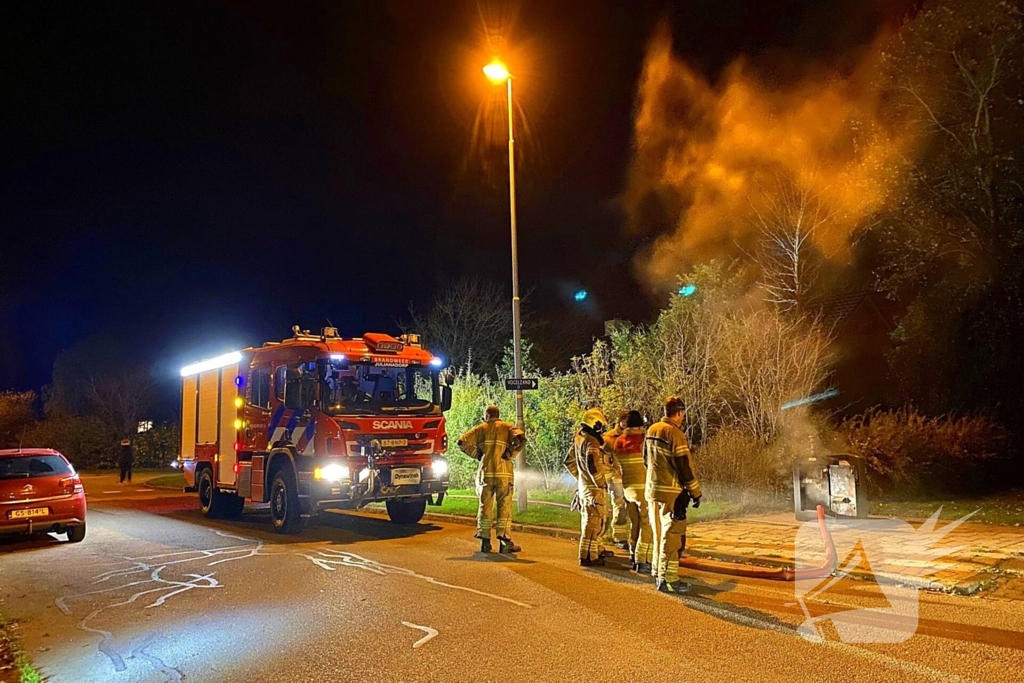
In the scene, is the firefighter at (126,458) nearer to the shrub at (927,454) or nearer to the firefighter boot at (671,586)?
the shrub at (927,454)

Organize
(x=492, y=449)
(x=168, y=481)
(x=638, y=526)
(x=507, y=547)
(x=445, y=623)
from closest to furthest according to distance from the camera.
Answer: (x=445, y=623) < (x=638, y=526) < (x=507, y=547) < (x=492, y=449) < (x=168, y=481)

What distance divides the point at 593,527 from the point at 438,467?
388 cm

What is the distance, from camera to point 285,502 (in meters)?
12.1

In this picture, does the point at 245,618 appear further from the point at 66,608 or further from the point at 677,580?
the point at 677,580

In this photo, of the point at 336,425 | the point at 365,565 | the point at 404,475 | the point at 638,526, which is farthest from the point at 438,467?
the point at 638,526

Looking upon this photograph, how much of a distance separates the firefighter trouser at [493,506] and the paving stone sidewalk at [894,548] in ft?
7.46

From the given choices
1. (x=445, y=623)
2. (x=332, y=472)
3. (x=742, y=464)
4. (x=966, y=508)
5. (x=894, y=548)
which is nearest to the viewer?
(x=445, y=623)

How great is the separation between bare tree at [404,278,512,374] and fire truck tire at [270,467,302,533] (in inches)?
883

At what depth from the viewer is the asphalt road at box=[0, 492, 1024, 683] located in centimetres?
523

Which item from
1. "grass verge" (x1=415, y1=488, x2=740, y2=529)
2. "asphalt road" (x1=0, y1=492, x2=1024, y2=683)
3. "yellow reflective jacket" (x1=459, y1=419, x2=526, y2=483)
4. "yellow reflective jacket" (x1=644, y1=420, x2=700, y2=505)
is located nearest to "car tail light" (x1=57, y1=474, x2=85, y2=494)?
Answer: "asphalt road" (x1=0, y1=492, x2=1024, y2=683)

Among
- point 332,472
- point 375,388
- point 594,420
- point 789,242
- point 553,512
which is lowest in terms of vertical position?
point 553,512

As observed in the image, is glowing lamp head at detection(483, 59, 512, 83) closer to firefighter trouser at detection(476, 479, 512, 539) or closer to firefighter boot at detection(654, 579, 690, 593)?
firefighter trouser at detection(476, 479, 512, 539)

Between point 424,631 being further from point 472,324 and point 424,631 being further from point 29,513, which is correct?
point 472,324

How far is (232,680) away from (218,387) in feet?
32.7
